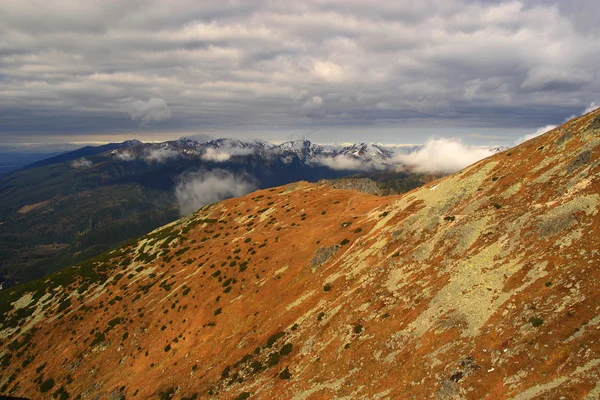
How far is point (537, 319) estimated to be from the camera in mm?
29500

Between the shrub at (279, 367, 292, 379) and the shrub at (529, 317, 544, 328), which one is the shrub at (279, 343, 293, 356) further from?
the shrub at (529, 317, 544, 328)

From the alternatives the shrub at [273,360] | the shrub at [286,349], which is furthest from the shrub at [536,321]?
the shrub at [273,360]

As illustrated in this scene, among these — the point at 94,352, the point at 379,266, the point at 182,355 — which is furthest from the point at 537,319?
the point at 94,352

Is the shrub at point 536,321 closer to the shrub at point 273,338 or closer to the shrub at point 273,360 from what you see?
the shrub at point 273,360

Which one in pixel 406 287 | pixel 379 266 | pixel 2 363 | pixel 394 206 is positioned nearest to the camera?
pixel 406 287

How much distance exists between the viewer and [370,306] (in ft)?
150

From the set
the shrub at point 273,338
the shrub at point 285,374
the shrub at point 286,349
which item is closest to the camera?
the shrub at point 285,374

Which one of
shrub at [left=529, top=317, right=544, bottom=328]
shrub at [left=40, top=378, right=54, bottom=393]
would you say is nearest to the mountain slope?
shrub at [left=529, top=317, right=544, bottom=328]

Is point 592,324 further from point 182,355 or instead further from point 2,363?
point 2,363

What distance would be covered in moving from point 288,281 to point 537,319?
4215cm

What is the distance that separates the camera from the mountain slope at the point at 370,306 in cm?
2989

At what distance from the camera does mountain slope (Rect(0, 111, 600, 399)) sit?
29891 mm

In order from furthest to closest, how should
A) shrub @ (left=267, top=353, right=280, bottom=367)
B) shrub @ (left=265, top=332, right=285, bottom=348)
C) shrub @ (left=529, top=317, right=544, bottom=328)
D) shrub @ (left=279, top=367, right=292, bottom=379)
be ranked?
1. shrub @ (left=265, top=332, right=285, bottom=348)
2. shrub @ (left=267, top=353, right=280, bottom=367)
3. shrub @ (left=279, top=367, right=292, bottom=379)
4. shrub @ (left=529, top=317, right=544, bottom=328)

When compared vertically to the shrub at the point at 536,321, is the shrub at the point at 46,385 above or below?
below
